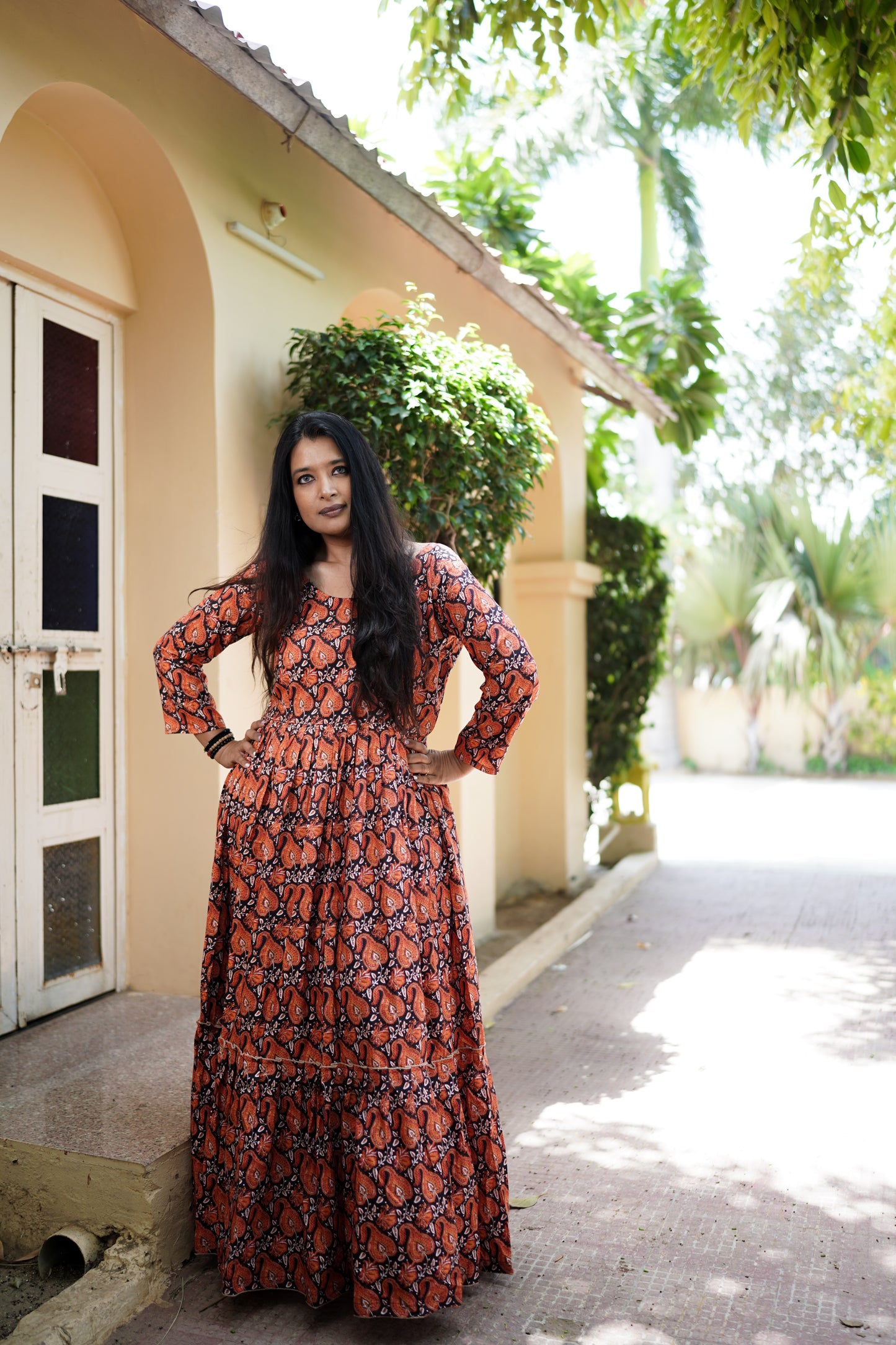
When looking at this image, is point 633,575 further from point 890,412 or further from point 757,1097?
point 757,1097

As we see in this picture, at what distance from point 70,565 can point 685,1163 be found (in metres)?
2.72

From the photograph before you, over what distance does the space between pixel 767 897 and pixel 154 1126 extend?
527cm

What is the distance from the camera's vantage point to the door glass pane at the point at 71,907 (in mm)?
3699

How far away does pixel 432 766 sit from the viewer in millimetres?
2711

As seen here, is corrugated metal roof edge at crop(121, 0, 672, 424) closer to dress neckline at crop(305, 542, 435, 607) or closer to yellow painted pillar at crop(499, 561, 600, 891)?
dress neckline at crop(305, 542, 435, 607)

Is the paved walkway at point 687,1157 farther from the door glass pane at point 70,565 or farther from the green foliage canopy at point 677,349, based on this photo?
the green foliage canopy at point 677,349

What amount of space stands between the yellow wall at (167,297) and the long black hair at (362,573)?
43.4 inches

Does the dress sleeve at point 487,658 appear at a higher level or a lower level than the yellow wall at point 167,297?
lower

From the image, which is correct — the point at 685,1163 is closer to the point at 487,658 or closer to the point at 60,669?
the point at 487,658

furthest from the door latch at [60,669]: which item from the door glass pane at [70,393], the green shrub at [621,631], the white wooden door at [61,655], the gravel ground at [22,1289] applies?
the green shrub at [621,631]

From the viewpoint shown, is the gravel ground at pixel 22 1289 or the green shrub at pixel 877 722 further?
the green shrub at pixel 877 722

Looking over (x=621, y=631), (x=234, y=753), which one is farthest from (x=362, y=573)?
(x=621, y=631)

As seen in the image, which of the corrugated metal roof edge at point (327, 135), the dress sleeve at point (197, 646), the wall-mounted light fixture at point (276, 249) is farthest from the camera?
the wall-mounted light fixture at point (276, 249)

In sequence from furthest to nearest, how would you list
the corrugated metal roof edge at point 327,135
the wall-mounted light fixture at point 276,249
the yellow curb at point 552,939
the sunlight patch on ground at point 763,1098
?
the yellow curb at point 552,939
the wall-mounted light fixture at point 276,249
the sunlight patch on ground at point 763,1098
the corrugated metal roof edge at point 327,135
